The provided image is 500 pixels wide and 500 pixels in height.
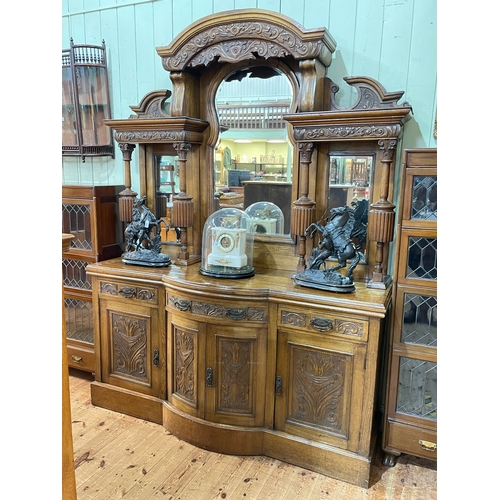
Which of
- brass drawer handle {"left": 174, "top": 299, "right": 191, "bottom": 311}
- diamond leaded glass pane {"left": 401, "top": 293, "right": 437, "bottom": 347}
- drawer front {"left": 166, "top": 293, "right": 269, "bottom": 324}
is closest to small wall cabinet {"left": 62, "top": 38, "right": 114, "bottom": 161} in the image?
brass drawer handle {"left": 174, "top": 299, "right": 191, "bottom": 311}

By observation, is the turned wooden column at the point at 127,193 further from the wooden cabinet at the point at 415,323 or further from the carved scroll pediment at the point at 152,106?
the wooden cabinet at the point at 415,323

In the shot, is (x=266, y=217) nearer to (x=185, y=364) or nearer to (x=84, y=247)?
(x=185, y=364)

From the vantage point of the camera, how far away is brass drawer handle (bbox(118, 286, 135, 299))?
2.52 meters

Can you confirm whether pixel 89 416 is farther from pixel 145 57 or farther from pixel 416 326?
pixel 145 57

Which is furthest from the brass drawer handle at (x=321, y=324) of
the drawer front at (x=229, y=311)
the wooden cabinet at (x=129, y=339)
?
the wooden cabinet at (x=129, y=339)

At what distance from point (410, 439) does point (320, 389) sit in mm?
554

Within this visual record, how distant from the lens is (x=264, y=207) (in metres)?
2.58

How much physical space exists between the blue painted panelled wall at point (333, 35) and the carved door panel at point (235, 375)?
138 centimetres

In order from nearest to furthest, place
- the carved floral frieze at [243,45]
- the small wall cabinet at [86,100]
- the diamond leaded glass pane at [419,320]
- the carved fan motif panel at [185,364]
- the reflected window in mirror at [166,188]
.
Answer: the diamond leaded glass pane at [419,320]
the carved floral frieze at [243,45]
the carved fan motif panel at [185,364]
the reflected window in mirror at [166,188]
the small wall cabinet at [86,100]

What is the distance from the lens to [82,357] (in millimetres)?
3057

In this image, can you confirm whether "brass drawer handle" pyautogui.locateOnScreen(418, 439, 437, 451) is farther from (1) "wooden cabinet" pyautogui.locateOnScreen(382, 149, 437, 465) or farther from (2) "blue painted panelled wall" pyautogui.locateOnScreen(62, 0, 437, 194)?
(2) "blue painted panelled wall" pyautogui.locateOnScreen(62, 0, 437, 194)

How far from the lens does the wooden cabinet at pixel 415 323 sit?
6.63 feet

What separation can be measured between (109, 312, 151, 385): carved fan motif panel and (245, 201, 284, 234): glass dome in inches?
35.3

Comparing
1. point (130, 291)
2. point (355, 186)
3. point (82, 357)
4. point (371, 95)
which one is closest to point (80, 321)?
point (82, 357)
